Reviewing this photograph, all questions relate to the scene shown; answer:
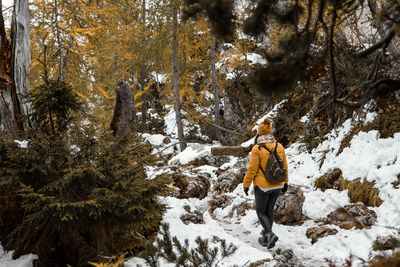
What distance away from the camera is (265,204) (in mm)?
4238

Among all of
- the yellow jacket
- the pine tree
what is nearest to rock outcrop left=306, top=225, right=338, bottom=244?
the yellow jacket

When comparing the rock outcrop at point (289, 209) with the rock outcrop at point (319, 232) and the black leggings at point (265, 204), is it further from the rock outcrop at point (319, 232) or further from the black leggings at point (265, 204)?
the black leggings at point (265, 204)

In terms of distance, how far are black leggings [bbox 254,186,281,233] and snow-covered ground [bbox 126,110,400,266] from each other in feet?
1.28

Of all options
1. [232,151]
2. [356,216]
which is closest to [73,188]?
[356,216]

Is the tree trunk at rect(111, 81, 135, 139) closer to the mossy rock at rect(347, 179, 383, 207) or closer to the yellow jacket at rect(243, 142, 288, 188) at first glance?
the yellow jacket at rect(243, 142, 288, 188)

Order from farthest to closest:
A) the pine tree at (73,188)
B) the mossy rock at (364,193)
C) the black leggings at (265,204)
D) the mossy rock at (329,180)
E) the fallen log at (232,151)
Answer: the fallen log at (232,151) < the mossy rock at (329,180) < the mossy rock at (364,193) < the black leggings at (265,204) < the pine tree at (73,188)

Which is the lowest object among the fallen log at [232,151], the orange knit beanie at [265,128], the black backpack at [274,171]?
the black backpack at [274,171]

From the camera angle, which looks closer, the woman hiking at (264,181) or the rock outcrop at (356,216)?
the rock outcrop at (356,216)

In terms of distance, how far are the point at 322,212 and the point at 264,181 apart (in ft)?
6.52

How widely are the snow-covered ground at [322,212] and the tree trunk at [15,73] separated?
2.75 m

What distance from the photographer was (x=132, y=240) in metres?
3.40

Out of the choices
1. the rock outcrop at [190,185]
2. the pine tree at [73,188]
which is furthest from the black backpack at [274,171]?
the rock outcrop at [190,185]

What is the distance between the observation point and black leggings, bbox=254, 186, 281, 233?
417 centimetres

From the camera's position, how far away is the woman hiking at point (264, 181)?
4105mm
